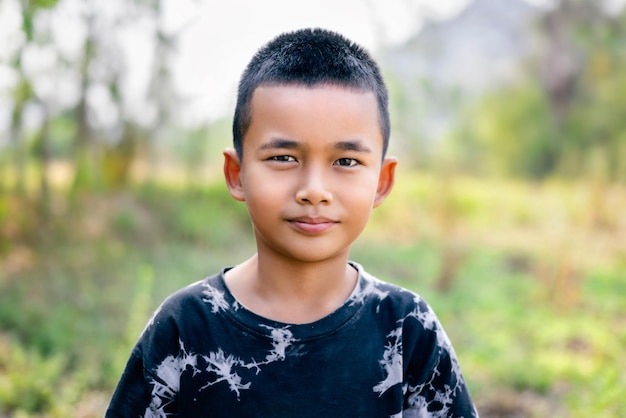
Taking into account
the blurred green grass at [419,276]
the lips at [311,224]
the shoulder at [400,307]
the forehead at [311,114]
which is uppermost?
the forehead at [311,114]

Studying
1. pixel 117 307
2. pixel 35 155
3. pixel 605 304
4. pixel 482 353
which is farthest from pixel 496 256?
pixel 35 155

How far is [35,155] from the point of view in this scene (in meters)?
5.49

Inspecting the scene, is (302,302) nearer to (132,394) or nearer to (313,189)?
(313,189)

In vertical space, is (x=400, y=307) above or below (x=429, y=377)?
above

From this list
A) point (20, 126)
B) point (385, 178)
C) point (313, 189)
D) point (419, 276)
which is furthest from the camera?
point (419, 276)

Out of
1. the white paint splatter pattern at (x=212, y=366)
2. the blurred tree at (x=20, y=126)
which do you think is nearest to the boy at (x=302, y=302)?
the white paint splatter pattern at (x=212, y=366)

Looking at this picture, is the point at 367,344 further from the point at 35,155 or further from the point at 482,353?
the point at 35,155

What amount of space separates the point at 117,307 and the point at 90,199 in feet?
4.32

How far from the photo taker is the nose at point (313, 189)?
158 centimetres

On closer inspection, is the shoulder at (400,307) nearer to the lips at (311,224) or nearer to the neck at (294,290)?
the neck at (294,290)

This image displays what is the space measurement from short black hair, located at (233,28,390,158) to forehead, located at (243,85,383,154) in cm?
2

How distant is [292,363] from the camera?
165 centimetres

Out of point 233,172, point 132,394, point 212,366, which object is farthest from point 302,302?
point 132,394

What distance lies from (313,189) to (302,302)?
310 mm
